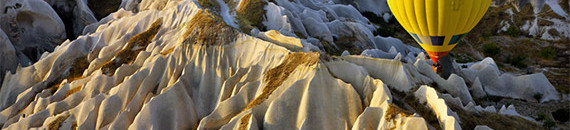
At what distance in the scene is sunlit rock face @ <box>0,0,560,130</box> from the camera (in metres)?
24.1

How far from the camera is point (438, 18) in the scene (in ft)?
104

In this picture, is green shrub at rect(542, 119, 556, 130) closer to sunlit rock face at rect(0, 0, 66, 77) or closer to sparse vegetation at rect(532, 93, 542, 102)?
sparse vegetation at rect(532, 93, 542, 102)

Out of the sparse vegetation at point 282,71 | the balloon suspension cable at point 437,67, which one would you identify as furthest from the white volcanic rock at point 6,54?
the balloon suspension cable at point 437,67

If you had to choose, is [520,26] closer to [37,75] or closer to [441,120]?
[441,120]

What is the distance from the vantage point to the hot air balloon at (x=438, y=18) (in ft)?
100

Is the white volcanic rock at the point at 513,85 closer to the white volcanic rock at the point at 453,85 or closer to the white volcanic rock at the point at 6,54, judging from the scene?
the white volcanic rock at the point at 453,85

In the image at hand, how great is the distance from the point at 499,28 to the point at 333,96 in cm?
5971

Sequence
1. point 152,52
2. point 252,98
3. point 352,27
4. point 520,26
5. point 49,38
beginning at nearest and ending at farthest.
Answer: point 252,98
point 152,52
point 49,38
point 352,27
point 520,26

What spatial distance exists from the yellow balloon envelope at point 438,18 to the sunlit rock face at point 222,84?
275 cm

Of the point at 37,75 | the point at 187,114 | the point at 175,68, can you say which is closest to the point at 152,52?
the point at 175,68

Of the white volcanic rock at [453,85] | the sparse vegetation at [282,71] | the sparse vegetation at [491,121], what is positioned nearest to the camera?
the sparse vegetation at [491,121]

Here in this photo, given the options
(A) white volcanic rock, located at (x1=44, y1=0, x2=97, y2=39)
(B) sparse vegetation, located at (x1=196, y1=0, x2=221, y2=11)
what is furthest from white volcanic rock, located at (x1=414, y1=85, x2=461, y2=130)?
(A) white volcanic rock, located at (x1=44, y1=0, x2=97, y2=39)

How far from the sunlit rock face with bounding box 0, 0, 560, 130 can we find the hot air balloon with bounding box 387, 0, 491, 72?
9.12 feet

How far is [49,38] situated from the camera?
42.7m
